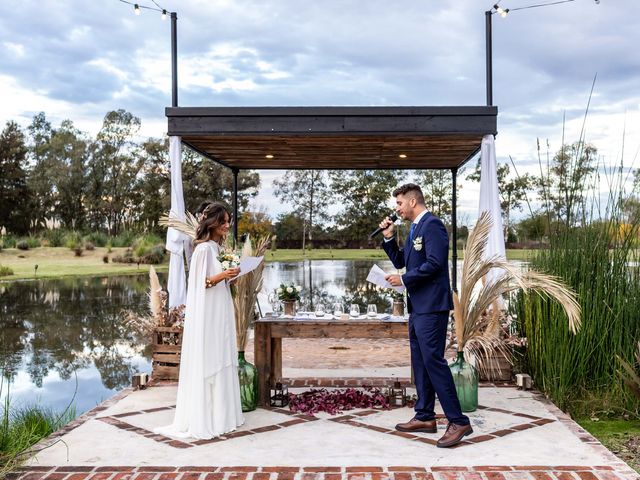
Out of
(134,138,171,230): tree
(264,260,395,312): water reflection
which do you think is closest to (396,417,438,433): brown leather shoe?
(264,260,395,312): water reflection

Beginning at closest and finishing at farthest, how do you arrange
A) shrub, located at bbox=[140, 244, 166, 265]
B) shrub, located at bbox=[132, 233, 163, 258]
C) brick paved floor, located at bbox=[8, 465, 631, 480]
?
brick paved floor, located at bbox=[8, 465, 631, 480], shrub, located at bbox=[140, 244, 166, 265], shrub, located at bbox=[132, 233, 163, 258]

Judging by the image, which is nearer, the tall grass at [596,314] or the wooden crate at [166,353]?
the tall grass at [596,314]

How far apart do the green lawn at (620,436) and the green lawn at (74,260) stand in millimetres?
20524

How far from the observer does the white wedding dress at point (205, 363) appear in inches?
204

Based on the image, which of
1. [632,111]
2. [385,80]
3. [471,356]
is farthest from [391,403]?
[385,80]

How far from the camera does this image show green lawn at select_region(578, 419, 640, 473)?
5047mm

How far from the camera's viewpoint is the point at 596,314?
20.8ft

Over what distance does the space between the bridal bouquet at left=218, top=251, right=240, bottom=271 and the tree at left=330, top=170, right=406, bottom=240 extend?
2845 centimetres

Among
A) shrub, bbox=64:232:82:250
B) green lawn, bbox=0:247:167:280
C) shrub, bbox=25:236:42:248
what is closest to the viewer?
green lawn, bbox=0:247:167:280

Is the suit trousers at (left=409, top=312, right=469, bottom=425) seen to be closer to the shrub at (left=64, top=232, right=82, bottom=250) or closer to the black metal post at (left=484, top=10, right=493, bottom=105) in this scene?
the black metal post at (left=484, top=10, right=493, bottom=105)

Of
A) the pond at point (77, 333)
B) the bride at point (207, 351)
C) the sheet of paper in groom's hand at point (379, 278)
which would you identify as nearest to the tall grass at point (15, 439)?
the pond at point (77, 333)

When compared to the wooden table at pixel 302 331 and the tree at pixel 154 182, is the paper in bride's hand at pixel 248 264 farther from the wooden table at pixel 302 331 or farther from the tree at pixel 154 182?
the tree at pixel 154 182

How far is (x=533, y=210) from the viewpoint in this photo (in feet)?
22.5

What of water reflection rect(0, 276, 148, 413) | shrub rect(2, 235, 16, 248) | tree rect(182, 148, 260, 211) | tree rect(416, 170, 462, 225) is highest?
tree rect(182, 148, 260, 211)
